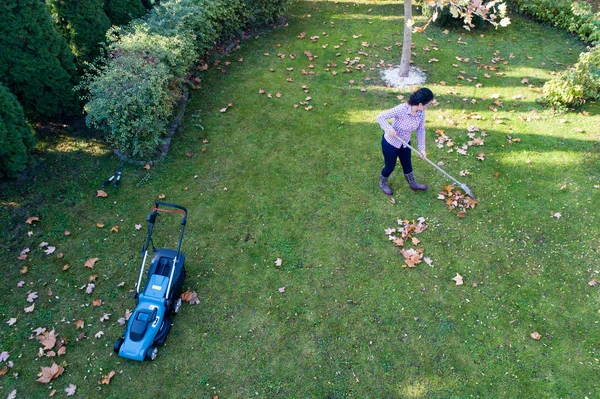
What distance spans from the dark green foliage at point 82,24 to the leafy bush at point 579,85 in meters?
9.53

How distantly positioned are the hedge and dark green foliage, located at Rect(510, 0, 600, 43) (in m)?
8.93

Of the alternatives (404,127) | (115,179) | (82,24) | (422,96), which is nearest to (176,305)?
(115,179)

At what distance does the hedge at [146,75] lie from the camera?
6.95 metres

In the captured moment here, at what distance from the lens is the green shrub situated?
22.6 feet

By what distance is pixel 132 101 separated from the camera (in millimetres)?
6867

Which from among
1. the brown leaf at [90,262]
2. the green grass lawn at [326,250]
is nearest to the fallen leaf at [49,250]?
the green grass lawn at [326,250]

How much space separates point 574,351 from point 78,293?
6679mm

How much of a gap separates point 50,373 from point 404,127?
575cm

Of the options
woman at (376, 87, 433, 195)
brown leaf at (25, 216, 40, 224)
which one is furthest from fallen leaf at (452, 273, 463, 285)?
brown leaf at (25, 216, 40, 224)

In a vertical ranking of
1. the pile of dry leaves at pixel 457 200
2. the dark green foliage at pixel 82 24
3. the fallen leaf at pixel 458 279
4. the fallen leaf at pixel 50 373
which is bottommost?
the fallen leaf at pixel 50 373

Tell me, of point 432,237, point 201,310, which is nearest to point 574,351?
point 432,237

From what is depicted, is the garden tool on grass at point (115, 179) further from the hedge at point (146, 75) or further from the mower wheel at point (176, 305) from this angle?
the mower wheel at point (176, 305)

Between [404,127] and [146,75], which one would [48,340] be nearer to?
[146,75]

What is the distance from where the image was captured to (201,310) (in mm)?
5406
